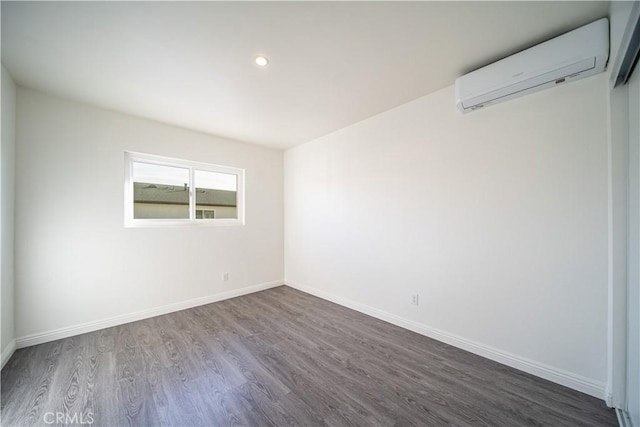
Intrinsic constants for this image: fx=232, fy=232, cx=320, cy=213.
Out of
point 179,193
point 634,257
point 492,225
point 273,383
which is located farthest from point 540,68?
point 179,193

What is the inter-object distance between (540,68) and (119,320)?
4.59m

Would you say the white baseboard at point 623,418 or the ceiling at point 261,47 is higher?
the ceiling at point 261,47

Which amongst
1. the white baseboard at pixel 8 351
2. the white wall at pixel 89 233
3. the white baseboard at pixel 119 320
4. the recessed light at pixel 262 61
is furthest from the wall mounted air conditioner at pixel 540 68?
the white baseboard at pixel 8 351

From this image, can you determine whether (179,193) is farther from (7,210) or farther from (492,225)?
(492,225)

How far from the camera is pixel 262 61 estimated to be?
1.89 m

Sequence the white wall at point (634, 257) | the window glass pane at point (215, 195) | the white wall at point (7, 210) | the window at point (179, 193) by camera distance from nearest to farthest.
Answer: the white wall at point (634, 257), the white wall at point (7, 210), the window at point (179, 193), the window glass pane at point (215, 195)

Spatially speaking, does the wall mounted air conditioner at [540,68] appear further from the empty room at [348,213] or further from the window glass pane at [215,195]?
the window glass pane at [215,195]

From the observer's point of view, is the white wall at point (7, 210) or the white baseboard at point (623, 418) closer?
the white baseboard at point (623, 418)

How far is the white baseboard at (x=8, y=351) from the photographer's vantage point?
6.35ft

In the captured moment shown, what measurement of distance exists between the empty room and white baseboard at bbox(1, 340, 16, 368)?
1.1 inches

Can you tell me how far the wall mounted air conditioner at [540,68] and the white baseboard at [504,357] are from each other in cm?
210

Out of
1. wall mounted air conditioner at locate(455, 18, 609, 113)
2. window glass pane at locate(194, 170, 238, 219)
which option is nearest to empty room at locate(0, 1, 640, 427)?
wall mounted air conditioner at locate(455, 18, 609, 113)

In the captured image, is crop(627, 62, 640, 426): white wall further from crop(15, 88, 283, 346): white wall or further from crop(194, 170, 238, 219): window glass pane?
crop(194, 170, 238, 219): window glass pane

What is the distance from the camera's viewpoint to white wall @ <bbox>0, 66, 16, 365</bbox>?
6.41 feet
